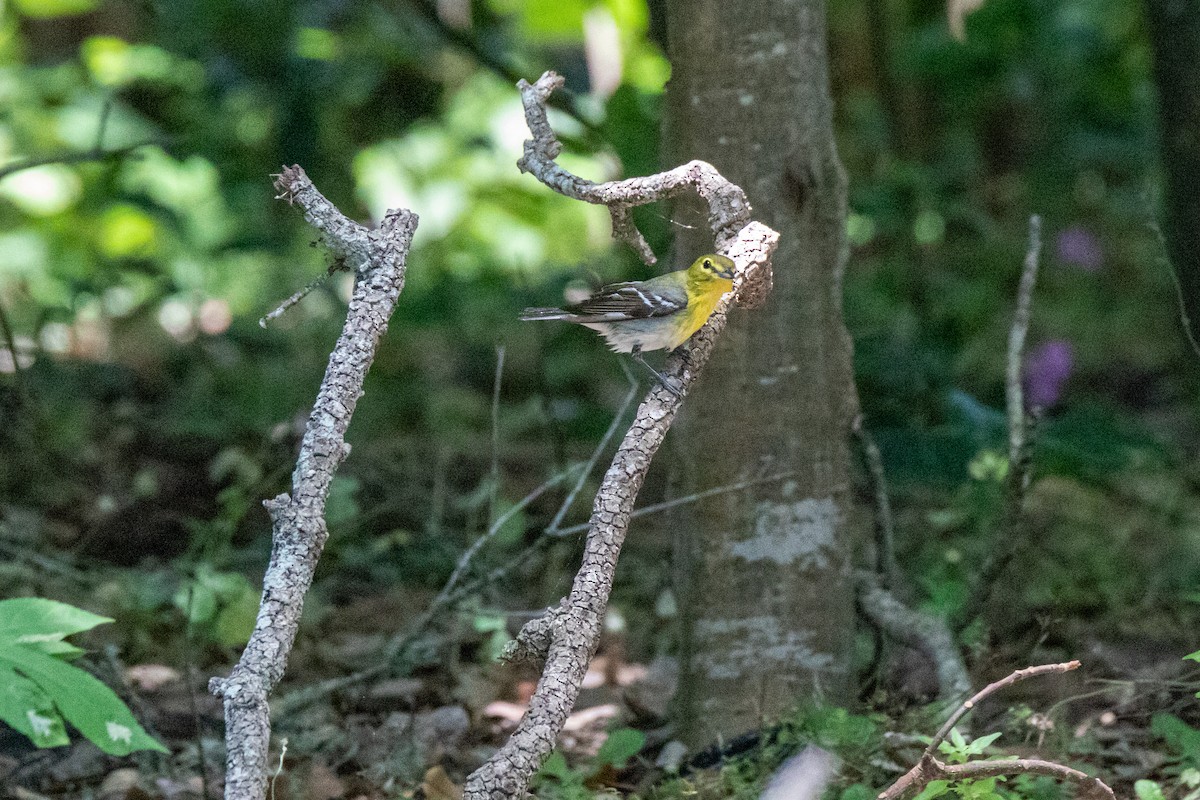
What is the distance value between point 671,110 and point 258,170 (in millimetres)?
2856

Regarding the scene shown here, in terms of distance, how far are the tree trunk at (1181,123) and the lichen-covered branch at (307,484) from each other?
10.9 ft

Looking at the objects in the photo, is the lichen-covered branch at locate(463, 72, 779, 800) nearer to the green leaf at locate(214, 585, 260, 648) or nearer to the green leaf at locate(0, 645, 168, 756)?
the green leaf at locate(0, 645, 168, 756)

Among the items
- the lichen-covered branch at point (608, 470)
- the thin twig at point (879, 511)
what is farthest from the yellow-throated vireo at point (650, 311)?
the thin twig at point (879, 511)

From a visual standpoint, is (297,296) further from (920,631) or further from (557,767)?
(920,631)

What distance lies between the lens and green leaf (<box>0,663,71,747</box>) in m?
1.92

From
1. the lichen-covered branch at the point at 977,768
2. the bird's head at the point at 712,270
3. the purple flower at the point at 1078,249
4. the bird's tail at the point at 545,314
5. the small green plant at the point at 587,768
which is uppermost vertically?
the purple flower at the point at 1078,249

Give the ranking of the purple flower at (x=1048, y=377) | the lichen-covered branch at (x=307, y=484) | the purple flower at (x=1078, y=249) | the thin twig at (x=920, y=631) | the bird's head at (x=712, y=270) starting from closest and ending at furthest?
the lichen-covered branch at (x=307, y=484)
the bird's head at (x=712, y=270)
the thin twig at (x=920, y=631)
the purple flower at (x=1048, y=377)
the purple flower at (x=1078, y=249)

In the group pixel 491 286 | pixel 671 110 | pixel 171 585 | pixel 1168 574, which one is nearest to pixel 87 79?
pixel 491 286

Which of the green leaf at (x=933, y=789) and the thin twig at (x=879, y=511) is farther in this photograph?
the thin twig at (x=879, y=511)

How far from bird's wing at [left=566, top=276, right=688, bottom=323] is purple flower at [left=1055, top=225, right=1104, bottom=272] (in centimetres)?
550

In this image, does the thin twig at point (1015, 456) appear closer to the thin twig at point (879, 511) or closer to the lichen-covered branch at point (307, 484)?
the thin twig at point (879, 511)

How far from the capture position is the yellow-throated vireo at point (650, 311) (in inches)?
98.5

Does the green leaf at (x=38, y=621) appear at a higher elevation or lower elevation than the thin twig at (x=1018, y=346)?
lower

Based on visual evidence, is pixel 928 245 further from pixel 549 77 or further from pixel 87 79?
pixel 549 77
